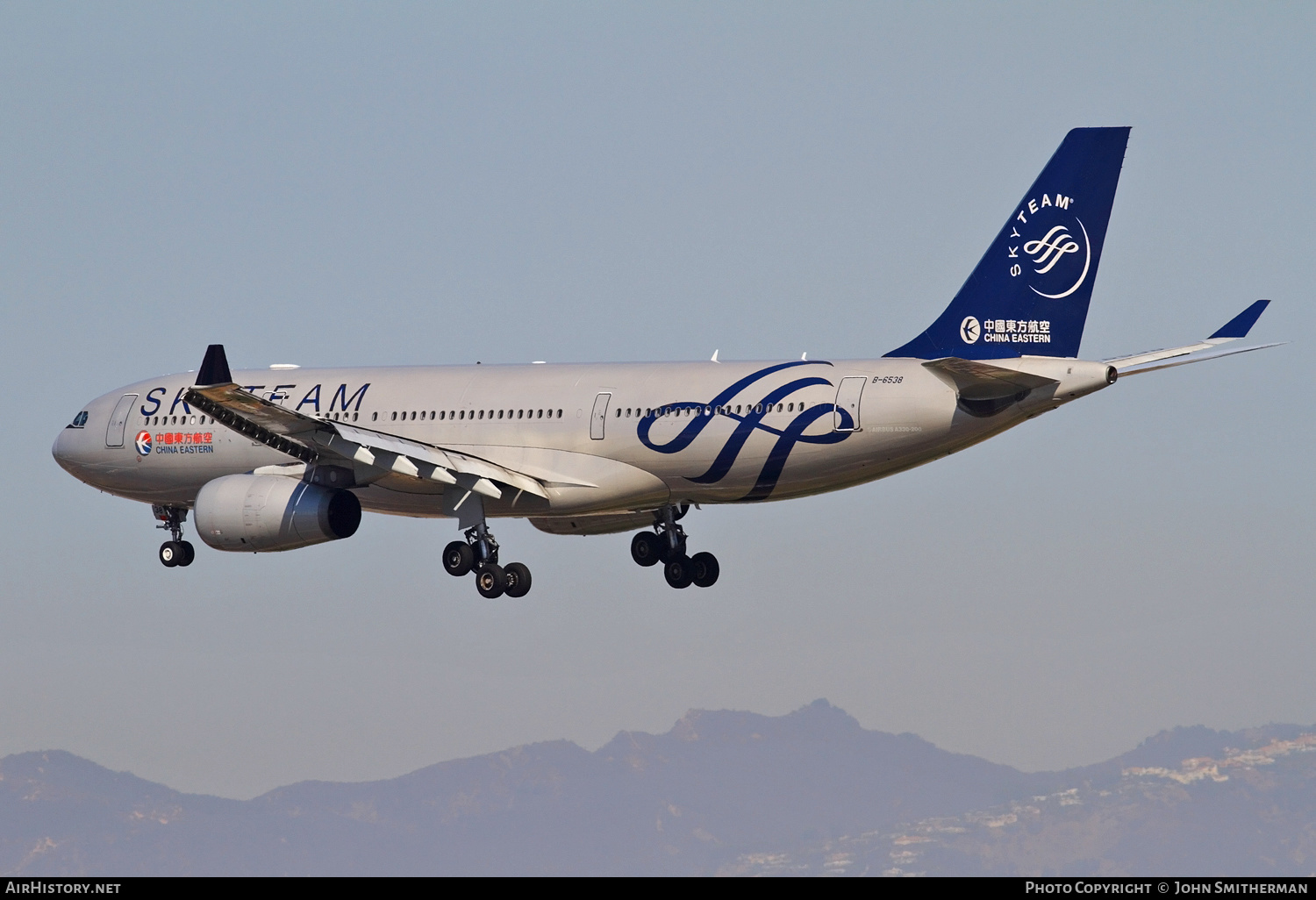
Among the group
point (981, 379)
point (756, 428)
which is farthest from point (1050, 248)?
point (756, 428)

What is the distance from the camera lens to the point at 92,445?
145ft

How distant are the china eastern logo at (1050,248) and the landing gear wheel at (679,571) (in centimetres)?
1052

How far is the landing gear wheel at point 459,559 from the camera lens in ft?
126

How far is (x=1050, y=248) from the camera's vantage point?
3491 cm

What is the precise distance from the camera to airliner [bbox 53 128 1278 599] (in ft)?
112

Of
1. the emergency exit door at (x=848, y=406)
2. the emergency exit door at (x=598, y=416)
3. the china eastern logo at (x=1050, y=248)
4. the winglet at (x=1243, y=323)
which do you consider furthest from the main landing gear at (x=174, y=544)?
the winglet at (x=1243, y=323)

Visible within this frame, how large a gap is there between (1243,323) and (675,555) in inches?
550

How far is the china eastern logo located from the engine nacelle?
14.3 m

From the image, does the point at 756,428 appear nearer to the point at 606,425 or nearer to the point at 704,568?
the point at 606,425

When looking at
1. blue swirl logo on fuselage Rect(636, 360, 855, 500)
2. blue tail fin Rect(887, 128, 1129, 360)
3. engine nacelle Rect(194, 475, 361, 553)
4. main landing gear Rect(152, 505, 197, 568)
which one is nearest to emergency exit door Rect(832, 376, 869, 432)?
blue swirl logo on fuselage Rect(636, 360, 855, 500)

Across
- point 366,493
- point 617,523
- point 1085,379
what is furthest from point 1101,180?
point 366,493

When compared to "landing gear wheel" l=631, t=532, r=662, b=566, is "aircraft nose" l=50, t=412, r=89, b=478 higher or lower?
higher

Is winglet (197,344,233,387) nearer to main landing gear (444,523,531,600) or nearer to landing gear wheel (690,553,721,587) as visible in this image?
main landing gear (444,523,531,600)
